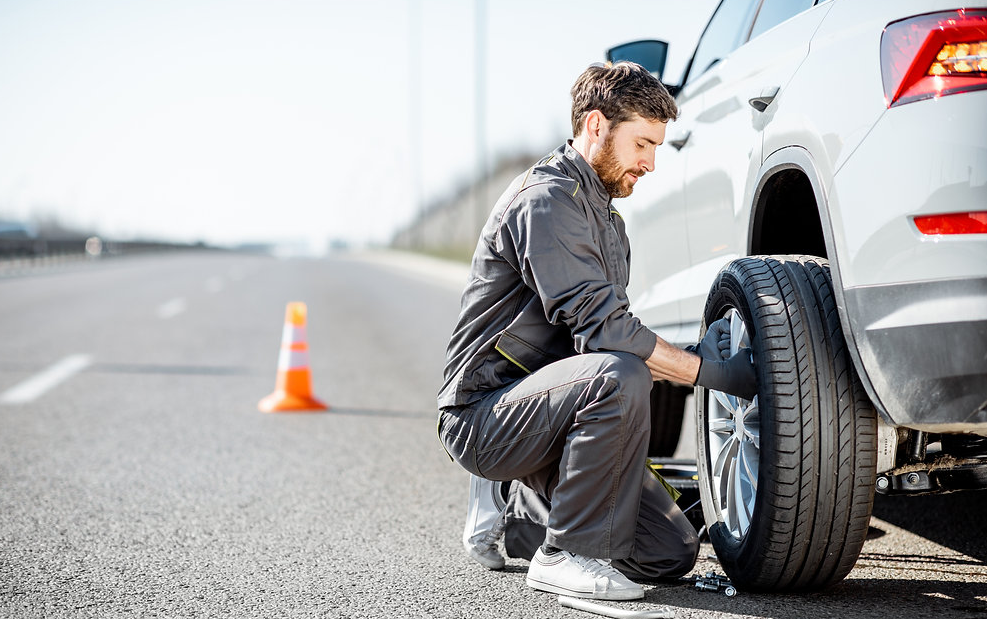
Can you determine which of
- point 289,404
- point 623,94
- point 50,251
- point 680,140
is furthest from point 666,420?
point 50,251

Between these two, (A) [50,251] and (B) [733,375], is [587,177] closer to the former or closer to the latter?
(B) [733,375]

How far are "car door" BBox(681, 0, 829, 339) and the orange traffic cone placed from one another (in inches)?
147

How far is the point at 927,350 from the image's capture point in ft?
7.47

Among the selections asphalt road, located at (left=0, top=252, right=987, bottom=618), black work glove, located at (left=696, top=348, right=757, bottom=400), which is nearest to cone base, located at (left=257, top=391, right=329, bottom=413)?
asphalt road, located at (left=0, top=252, right=987, bottom=618)

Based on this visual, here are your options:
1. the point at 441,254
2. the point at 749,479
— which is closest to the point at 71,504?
the point at 749,479

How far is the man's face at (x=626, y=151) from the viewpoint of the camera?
3133 mm

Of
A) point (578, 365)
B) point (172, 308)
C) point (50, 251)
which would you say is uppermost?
point (578, 365)

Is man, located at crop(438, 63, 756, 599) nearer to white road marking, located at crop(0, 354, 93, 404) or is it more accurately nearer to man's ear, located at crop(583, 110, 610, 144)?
man's ear, located at crop(583, 110, 610, 144)

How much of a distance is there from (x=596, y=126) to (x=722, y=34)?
134 cm

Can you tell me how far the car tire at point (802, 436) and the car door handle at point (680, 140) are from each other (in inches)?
45.0

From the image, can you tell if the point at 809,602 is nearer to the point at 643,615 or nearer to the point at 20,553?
the point at 643,615

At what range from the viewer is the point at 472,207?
4662 centimetres

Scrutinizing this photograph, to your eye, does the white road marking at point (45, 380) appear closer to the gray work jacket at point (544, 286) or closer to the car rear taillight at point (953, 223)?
the gray work jacket at point (544, 286)

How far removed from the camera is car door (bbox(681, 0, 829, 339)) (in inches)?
121
